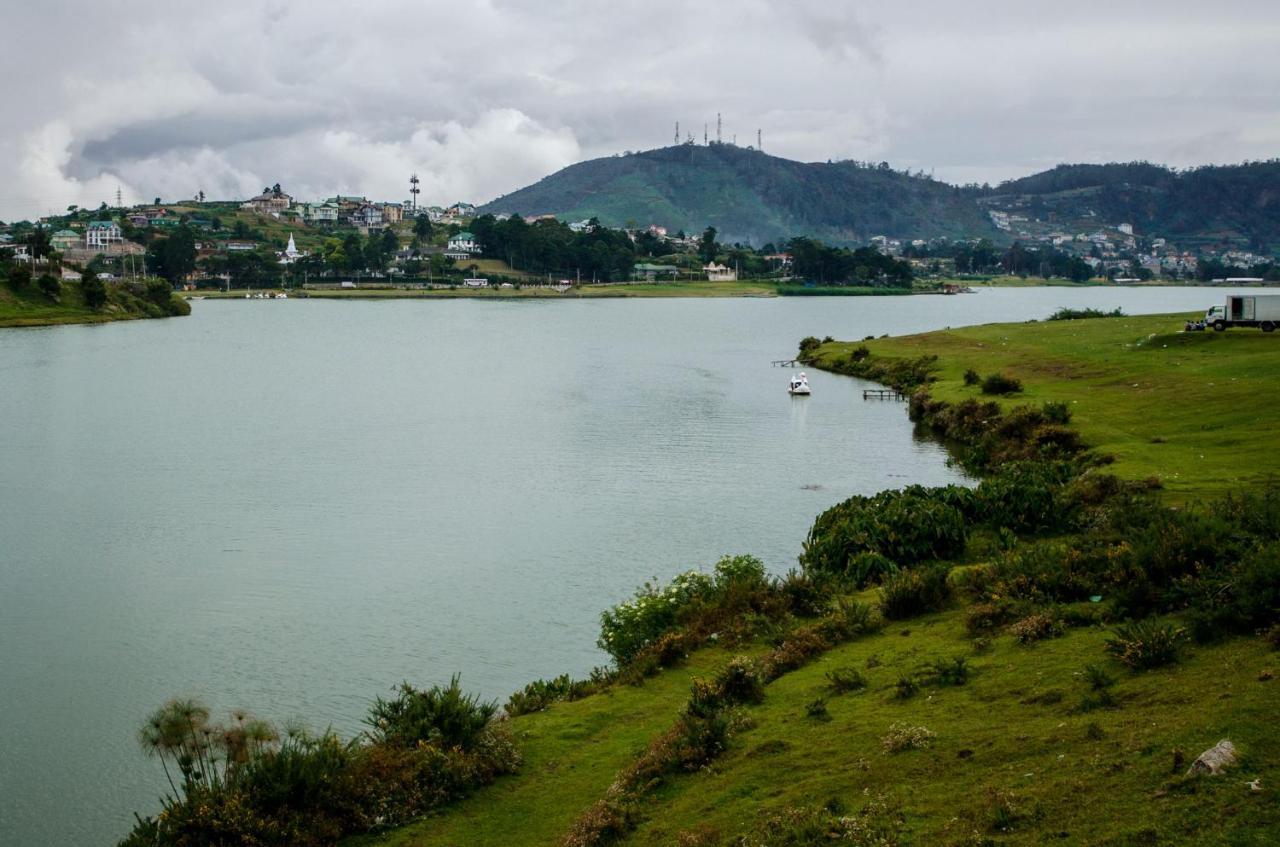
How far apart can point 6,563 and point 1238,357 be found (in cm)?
5201

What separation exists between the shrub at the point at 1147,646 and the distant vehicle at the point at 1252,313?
54.8 meters

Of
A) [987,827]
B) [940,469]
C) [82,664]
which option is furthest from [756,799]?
[940,469]

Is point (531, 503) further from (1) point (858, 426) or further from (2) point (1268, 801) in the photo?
(2) point (1268, 801)

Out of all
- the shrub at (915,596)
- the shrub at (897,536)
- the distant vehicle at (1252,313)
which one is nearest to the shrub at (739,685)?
the shrub at (915,596)

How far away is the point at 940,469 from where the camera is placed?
45562mm

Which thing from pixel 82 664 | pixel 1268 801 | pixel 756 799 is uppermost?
pixel 1268 801

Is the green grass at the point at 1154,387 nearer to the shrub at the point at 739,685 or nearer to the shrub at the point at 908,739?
the shrub at the point at 739,685

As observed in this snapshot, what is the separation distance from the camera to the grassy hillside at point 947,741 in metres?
10.7

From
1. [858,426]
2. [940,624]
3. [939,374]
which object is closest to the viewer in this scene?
[940,624]

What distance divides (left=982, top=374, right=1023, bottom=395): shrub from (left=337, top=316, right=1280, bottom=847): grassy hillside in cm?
3330

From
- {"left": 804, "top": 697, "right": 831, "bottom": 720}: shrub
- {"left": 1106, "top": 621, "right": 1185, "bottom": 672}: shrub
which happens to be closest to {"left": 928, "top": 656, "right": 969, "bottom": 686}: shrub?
{"left": 804, "top": 697, "right": 831, "bottom": 720}: shrub

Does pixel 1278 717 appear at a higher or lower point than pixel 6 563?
higher

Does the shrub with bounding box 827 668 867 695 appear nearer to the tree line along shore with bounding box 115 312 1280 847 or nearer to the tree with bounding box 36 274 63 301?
the tree line along shore with bounding box 115 312 1280 847

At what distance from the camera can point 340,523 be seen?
124 ft
